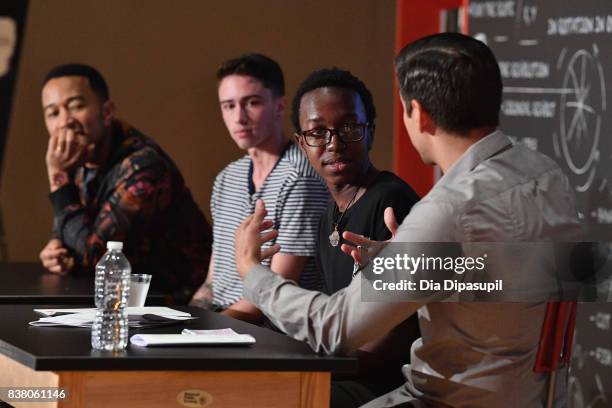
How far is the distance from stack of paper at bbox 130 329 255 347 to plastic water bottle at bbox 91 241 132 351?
4 cm

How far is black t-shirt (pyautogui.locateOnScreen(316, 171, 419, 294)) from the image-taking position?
8.86ft

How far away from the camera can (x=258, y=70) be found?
12.6 feet

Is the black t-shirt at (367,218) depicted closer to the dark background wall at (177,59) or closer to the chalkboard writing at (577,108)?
the chalkboard writing at (577,108)

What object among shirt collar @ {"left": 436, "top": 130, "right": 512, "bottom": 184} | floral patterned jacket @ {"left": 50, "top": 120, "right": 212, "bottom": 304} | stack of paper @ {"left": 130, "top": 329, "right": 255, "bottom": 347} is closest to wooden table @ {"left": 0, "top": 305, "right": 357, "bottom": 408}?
stack of paper @ {"left": 130, "top": 329, "right": 255, "bottom": 347}

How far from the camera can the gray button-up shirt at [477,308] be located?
197 centimetres

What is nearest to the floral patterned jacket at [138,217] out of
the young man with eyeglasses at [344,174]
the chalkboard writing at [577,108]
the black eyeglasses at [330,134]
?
the young man with eyeglasses at [344,174]

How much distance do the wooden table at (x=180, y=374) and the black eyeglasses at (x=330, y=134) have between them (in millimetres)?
859

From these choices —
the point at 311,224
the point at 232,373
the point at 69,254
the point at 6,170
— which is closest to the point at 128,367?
the point at 232,373

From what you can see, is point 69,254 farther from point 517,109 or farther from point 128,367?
point 128,367

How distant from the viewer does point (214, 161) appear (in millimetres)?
6043

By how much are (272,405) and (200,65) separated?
406cm

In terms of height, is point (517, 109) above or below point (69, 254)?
above

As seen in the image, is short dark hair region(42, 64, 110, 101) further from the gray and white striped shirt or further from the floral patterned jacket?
the gray and white striped shirt

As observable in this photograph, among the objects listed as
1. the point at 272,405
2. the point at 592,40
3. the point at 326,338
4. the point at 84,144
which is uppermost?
the point at 592,40
